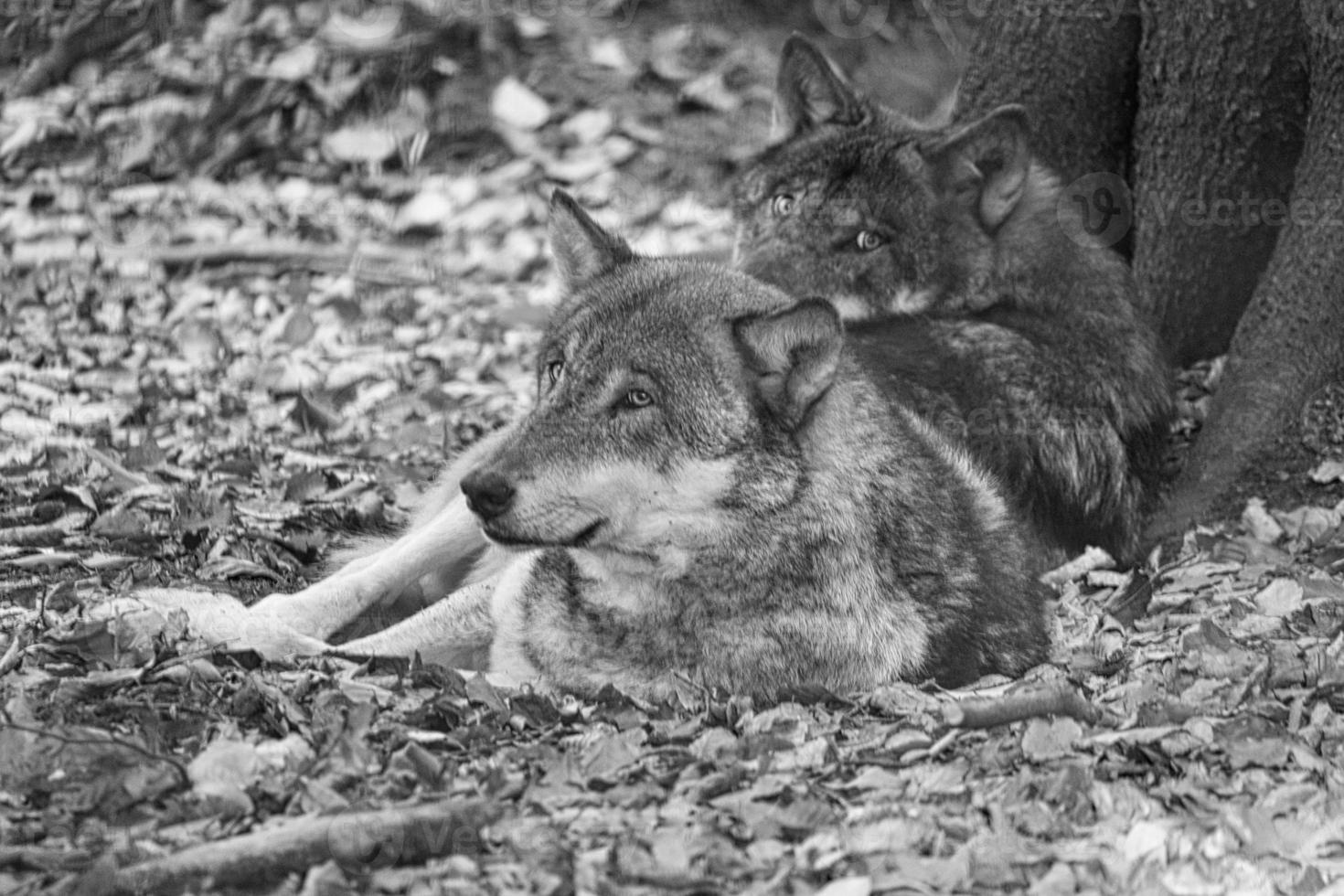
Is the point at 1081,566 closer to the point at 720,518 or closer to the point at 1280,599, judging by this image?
the point at 1280,599

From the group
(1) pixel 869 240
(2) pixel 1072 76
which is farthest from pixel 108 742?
(2) pixel 1072 76

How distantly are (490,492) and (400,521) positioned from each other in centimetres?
221

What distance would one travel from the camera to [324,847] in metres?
3.59

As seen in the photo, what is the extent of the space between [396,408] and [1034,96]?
11.7 feet

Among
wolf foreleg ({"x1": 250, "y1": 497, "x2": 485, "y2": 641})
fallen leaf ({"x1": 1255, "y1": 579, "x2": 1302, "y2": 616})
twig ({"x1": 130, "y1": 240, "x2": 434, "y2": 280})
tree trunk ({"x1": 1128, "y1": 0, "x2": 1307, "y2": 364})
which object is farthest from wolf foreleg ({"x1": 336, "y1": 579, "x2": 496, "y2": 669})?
twig ({"x1": 130, "y1": 240, "x2": 434, "y2": 280})

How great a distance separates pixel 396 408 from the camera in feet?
27.1

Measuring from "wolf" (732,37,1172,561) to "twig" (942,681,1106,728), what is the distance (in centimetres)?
201

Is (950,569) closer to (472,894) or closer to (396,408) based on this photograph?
(472,894)

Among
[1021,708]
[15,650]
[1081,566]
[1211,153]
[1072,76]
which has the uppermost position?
[1072,76]

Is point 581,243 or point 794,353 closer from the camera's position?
point 794,353

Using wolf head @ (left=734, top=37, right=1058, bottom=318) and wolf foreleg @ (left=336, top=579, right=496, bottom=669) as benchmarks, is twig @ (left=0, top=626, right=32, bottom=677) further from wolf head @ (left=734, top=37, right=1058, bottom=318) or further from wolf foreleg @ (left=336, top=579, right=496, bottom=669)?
wolf head @ (left=734, top=37, right=1058, bottom=318)

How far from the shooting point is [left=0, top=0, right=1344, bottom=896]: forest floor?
3.82 metres

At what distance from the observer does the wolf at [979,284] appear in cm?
670

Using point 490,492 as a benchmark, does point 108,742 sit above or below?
below
